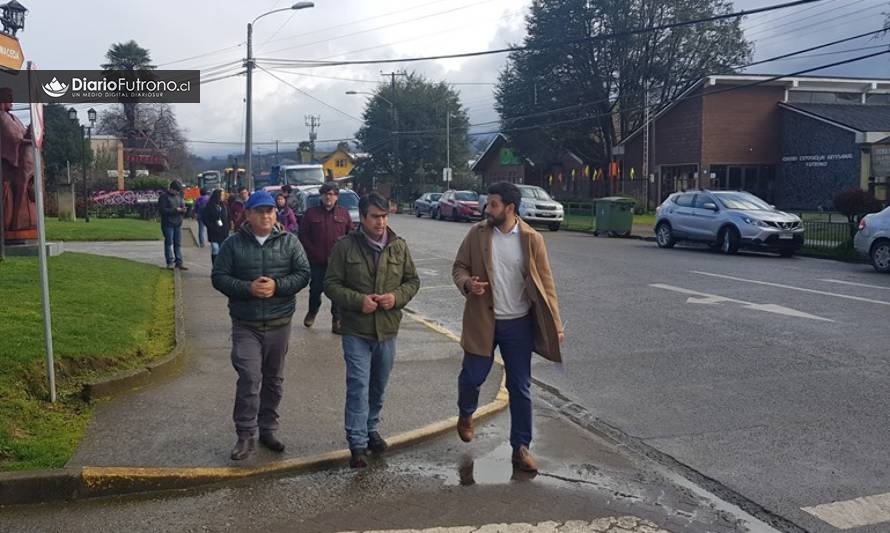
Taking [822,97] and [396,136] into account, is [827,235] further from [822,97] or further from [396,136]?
[396,136]

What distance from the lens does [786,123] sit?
44.0 metres

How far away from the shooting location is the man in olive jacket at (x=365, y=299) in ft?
18.3

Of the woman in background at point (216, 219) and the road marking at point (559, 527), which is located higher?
the woman in background at point (216, 219)

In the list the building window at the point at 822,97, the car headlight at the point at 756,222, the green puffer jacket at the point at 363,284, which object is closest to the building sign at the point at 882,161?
the car headlight at the point at 756,222

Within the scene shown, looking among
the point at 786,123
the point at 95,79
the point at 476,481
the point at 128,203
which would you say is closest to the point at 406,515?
the point at 476,481

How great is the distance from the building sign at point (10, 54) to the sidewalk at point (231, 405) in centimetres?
353

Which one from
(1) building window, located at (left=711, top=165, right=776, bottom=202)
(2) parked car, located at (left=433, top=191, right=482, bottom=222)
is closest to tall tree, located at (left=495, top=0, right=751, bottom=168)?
(1) building window, located at (left=711, top=165, right=776, bottom=202)

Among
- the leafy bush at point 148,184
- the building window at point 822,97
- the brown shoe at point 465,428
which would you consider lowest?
the brown shoe at point 465,428

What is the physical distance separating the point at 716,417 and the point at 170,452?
13.8 ft

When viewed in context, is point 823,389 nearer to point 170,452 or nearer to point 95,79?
point 170,452

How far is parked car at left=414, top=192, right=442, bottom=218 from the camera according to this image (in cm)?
4647

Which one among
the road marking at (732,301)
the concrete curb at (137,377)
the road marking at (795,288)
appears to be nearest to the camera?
the concrete curb at (137,377)

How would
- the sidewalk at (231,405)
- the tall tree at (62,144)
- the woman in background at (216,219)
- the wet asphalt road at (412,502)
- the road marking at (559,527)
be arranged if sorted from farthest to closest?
the tall tree at (62,144), the woman in background at (216,219), the sidewalk at (231,405), the wet asphalt road at (412,502), the road marking at (559,527)

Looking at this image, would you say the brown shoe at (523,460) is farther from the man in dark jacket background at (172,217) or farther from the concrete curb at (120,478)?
the man in dark jacket background at (172,217)
